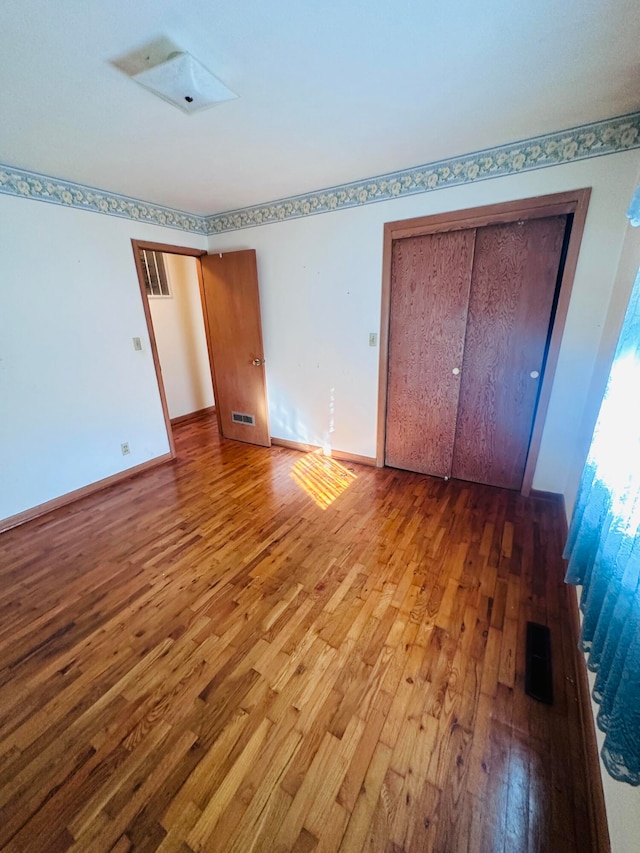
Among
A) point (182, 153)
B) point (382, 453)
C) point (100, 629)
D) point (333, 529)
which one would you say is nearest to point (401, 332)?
point (382, 453)

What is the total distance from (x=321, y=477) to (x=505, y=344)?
1.83 metres

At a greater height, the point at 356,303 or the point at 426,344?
the point at 356,303

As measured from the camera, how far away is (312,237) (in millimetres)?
2932

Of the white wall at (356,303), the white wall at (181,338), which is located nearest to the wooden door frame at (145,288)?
the white wall at (356,303)

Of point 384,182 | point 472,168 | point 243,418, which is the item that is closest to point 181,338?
point 243,418

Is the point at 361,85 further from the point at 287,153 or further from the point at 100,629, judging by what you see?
the point at 100,629

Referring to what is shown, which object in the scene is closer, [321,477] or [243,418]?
[321,477]

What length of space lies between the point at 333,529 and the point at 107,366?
237 centimetres

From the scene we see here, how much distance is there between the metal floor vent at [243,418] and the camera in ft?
12.5

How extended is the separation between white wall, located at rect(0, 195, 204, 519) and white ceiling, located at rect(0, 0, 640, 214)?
479mm

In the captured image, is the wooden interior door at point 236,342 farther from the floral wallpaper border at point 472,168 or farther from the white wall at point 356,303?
the floral wallpaper border at point 472,168

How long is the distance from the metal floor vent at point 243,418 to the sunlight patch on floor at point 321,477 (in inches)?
31.1

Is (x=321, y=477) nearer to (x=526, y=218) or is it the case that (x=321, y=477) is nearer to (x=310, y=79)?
(x=526, y=218)

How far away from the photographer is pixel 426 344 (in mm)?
2707
